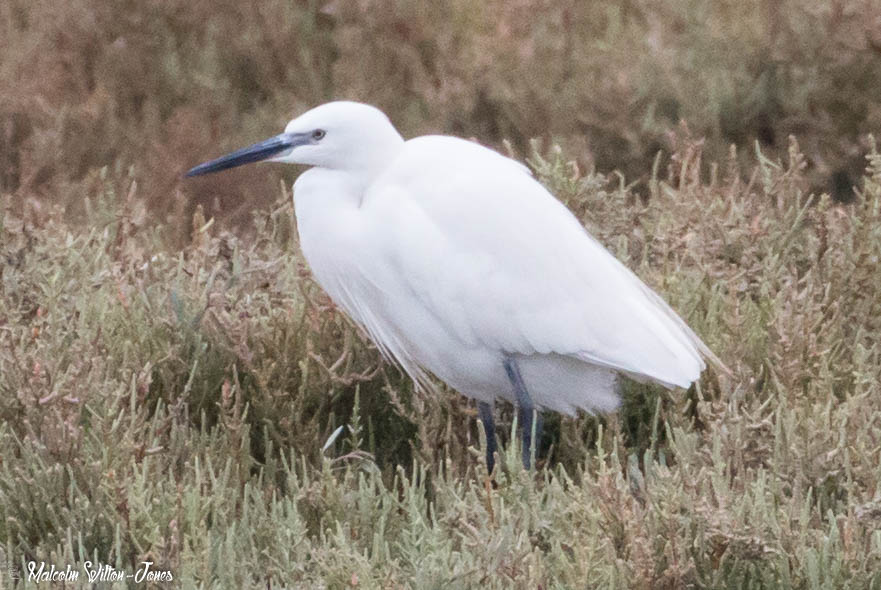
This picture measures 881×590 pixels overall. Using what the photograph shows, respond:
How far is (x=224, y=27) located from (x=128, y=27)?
433mm

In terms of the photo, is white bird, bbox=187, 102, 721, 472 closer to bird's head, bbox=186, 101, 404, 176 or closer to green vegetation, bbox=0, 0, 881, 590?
bird's head, bbox=186, 101, 404, 176

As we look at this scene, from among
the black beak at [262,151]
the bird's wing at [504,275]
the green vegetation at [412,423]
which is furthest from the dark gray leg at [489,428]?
the black beak at [262,151]

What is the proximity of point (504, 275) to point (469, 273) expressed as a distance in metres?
0.08

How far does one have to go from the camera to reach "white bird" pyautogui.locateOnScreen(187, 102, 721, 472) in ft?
10.0

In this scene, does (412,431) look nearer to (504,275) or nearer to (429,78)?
(504,275)

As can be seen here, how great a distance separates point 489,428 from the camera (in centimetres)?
326

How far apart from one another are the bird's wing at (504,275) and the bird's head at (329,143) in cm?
10

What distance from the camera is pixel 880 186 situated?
134 inches

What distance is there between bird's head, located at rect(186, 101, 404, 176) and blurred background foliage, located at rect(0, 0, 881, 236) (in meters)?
2.24

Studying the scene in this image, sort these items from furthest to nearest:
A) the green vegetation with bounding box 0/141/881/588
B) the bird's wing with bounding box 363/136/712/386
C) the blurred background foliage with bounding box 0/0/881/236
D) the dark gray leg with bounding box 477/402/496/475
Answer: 1. the blurred background foliage with bounding box 0/0/881/236
2. the dark gray leg with bounding box 477/402/496/475
3. the bird's wing with bounding box 363/136/712/386
4. the green vegetation with bounding box 0/141/881/588

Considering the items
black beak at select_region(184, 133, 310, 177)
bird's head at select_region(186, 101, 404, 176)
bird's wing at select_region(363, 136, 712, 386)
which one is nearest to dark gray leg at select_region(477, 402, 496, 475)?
bird's wing at select_region(363, 136, 712, 386)

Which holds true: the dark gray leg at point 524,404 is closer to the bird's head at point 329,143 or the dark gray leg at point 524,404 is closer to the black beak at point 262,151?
the bird's head at point 329,143

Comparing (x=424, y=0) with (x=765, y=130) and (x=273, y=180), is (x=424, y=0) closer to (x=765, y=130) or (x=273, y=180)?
(x=273, y=180)

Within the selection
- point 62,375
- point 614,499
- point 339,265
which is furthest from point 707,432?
point 62,375
